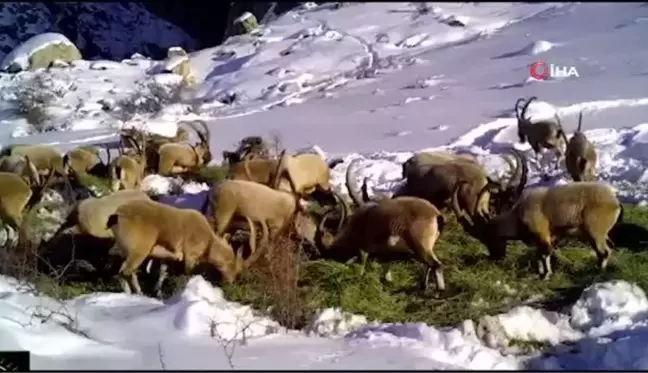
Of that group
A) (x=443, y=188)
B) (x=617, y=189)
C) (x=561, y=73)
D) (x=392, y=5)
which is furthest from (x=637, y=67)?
(x=392, y=5)

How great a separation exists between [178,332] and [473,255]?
12.4 ft

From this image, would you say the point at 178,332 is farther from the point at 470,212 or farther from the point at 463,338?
the point at 470,212

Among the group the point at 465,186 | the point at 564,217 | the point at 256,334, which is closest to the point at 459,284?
the point at 564,217

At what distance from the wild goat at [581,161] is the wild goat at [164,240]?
213 inches

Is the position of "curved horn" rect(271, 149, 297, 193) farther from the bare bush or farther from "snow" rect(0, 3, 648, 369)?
the bare bush

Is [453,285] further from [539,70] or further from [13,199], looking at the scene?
[539,70]

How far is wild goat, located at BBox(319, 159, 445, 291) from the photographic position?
8578mm

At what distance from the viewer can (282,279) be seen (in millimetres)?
7828

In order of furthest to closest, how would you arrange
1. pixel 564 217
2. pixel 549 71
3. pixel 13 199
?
pixel 549 71
pixel 13 199
pixel 564 217

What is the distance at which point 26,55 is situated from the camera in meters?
37.8

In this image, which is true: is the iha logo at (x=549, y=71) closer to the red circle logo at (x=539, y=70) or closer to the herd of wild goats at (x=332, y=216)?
the red circle logo at (x=539, y=70)

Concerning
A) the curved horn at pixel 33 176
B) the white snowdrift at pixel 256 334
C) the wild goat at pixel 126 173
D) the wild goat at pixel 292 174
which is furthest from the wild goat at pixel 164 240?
the wild goat at pixel 126 173

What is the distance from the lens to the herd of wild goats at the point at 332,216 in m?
8.42

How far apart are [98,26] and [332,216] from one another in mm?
55411
